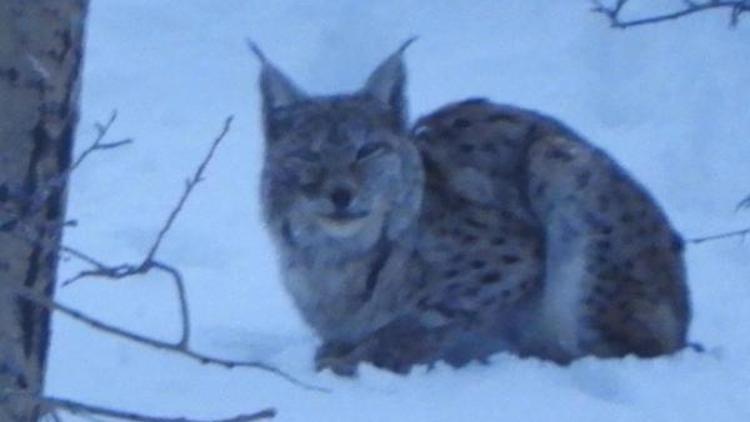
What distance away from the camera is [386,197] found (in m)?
6.82

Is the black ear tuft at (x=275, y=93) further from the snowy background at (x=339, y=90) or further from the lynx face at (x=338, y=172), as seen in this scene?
the snowy background at (x=339, y=90)

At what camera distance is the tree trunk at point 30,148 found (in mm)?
4090

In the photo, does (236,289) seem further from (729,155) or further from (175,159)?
(729,155)

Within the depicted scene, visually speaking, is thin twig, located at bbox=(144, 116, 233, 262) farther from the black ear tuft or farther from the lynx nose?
the black ear tuft

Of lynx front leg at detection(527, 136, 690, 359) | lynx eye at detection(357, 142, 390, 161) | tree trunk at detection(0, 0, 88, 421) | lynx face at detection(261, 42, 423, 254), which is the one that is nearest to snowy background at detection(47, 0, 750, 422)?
lynx front leg at detection(527, 136, 690, 359)

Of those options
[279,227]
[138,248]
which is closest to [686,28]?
[138,248]

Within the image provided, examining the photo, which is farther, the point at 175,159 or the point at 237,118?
the point at 237,118

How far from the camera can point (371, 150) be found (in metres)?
6.77

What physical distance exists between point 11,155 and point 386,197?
9.15ft

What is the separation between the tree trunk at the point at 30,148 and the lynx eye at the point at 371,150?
2467 millimetres

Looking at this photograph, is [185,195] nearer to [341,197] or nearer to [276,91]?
[341,197]

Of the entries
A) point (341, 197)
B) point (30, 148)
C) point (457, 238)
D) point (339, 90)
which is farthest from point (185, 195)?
point (339, 90)

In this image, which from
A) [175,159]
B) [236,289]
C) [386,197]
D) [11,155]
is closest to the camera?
[11,155]

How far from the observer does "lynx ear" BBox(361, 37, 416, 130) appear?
697cm
